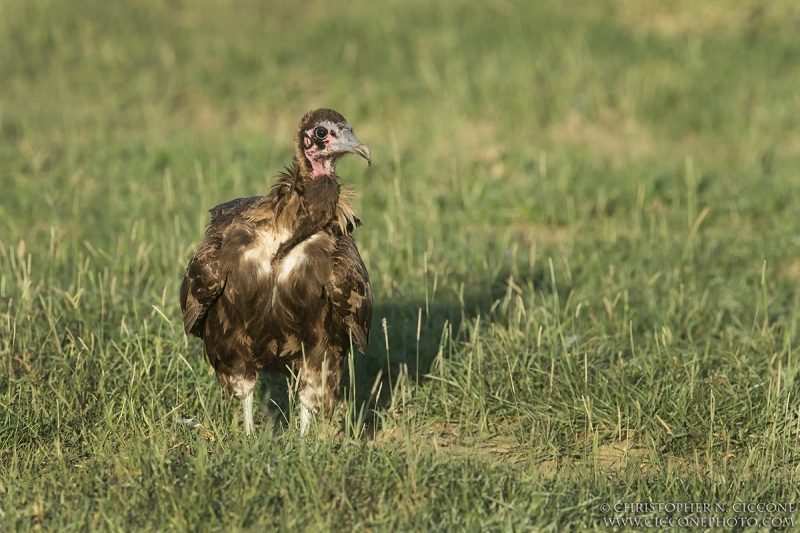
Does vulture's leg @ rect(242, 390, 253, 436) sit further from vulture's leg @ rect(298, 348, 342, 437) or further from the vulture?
vulture's leg @ rect(298, 348, 342, 437)

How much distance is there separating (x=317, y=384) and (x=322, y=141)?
1.15 meters

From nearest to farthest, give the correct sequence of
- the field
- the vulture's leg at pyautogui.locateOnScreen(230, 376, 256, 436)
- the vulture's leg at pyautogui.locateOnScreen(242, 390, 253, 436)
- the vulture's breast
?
1. the field
2. the vulture's breast
3. the vulture's leg at pyautogui.locateOnScreen(242, 390, 253, 436)
4. the vulture's leg at pyautogui.locateOnScreen(230, 376, 256, 436)

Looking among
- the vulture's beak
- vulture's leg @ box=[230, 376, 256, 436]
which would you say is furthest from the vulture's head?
vulture's leg @ box=[230, 376, 256, 436]

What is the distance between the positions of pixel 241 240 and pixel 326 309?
0.51 metres

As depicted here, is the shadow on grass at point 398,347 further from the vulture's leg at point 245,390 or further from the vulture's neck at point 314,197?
the vulture's neck at point 314,197

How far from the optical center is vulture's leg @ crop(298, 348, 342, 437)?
4781 millimetres

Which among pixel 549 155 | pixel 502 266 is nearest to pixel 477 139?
pixel 549 155

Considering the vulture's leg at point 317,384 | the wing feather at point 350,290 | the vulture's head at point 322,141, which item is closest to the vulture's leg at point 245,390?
the vulture's leg at point 317,384

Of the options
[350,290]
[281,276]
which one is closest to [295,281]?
[281,276]

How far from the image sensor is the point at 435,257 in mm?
6770

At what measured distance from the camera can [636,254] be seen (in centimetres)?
705

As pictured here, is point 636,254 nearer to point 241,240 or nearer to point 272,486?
point 241,240

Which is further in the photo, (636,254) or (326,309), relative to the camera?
(636,254)

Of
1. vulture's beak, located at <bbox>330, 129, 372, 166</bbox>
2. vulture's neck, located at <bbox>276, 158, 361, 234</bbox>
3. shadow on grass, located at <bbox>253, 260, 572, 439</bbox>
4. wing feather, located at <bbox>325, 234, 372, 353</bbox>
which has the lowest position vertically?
shadow on grass, located at <bbox>253, 260, 572, 439</bbox>
